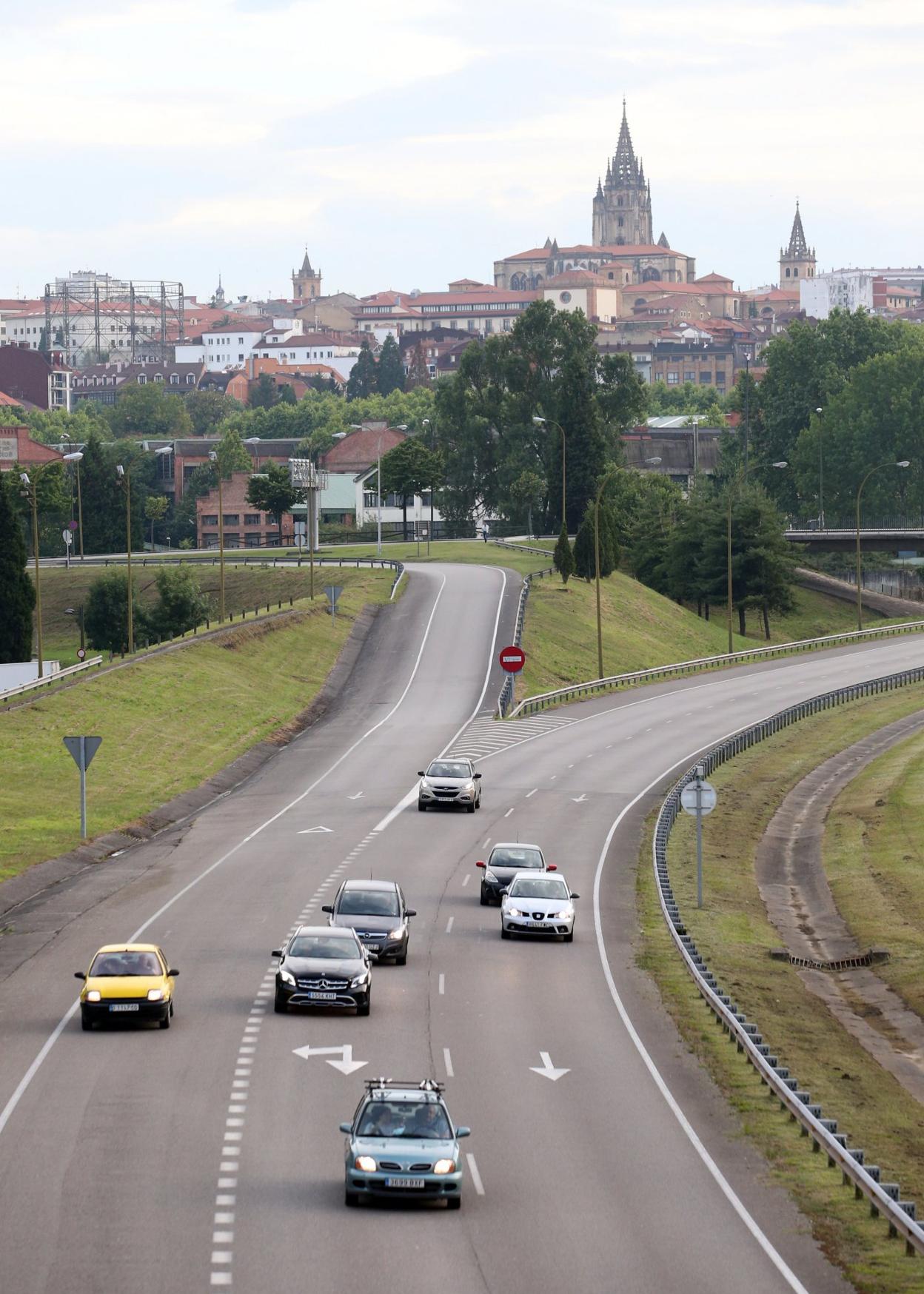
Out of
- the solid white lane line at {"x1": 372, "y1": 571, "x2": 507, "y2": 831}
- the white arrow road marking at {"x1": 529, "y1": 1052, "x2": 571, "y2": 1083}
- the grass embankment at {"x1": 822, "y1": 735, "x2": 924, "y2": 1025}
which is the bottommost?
the grass embankment at {"x1": 822, "y1": 735, "x2": 924, "y2": 1025}

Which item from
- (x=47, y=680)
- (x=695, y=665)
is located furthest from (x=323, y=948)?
(x=695, y=665)

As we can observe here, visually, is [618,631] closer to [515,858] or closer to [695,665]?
[695,665]

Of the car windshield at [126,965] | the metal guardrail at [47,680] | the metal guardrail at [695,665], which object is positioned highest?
the car windshield at [126,965]

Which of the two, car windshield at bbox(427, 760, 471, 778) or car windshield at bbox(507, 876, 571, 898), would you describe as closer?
car windshield at bbox(507, 876, 571, 898)

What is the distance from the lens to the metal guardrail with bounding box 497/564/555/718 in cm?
7600

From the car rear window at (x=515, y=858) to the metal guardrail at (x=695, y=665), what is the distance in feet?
109

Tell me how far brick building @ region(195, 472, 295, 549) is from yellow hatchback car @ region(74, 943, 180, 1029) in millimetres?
153753

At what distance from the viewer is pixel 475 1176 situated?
2170cm

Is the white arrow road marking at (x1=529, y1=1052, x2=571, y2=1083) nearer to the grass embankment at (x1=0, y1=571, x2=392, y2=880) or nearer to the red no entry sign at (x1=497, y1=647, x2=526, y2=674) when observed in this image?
the grass embankment at (x1=0, y1=571, x2=392, y2=880)

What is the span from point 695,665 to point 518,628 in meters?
9.62

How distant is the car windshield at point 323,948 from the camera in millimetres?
30094

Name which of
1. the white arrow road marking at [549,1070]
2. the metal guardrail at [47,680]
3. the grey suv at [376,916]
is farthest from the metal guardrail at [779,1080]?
the metal guardrail at [47,680]

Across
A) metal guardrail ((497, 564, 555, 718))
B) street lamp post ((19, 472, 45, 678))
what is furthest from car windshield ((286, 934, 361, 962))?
metal guardrail ((497, 564, 555, 718))

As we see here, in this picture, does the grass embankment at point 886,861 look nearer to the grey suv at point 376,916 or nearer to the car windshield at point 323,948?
the grey suv at point 376,916
